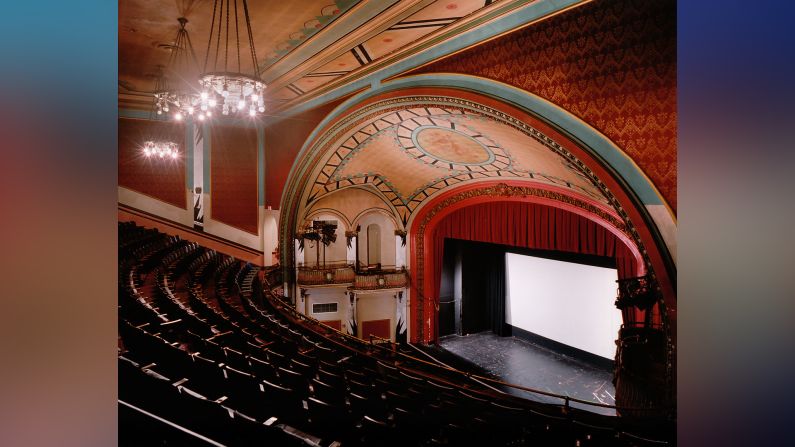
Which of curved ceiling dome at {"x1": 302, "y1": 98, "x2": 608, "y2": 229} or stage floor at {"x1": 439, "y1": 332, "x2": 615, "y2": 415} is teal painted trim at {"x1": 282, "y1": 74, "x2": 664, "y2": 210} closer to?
curved ceiling dome at {"x1": 302, "y1": 98, "x2": 608, "y2": 229}

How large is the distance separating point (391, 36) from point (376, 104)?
135 centimetres

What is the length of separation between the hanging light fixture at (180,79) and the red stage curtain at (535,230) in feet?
21.7

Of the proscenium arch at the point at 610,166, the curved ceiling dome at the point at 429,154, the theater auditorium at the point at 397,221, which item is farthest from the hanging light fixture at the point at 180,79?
the proscenium arch at the point at 610,166

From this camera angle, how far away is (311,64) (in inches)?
254

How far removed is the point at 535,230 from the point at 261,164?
6088 mm

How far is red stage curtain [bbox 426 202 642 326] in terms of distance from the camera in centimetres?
830

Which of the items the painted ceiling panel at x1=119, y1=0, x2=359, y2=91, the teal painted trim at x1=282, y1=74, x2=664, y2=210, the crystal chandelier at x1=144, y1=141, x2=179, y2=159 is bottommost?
the teal painted trim at x1=282, y1=74, x2=664, y2=210

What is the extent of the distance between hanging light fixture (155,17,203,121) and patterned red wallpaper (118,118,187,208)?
2.12 metres

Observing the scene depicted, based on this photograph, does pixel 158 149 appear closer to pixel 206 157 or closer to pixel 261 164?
pixel 206 157

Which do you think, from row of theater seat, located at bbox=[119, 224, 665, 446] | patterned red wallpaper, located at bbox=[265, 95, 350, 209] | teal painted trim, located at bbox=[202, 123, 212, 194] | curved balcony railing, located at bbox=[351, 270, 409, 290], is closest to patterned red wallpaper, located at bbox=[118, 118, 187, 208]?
teal painted trim, located at bbox=[202, 123, 212, 194]

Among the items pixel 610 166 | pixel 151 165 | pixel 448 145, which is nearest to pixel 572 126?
pixel 610 166
